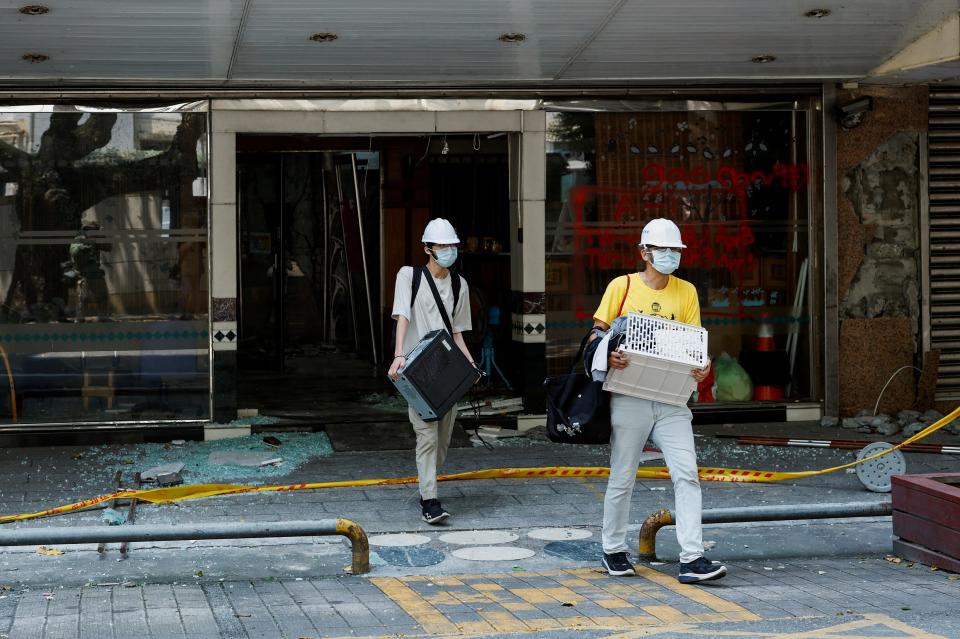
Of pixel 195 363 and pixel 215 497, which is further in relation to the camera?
pixel 195 363

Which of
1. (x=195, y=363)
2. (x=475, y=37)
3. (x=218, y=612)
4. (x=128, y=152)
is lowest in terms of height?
(x=218, y=612)

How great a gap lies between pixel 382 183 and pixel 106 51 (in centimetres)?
597

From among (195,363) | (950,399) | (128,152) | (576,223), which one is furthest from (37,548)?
(950,399)

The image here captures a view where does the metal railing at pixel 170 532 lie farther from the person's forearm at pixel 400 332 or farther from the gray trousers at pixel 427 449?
the person's forearm at pixel 400 332

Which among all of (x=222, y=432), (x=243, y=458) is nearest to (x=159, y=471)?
(x=243, y=458)

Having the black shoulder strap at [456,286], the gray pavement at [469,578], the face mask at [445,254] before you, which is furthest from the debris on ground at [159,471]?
the face mask at [445,254]

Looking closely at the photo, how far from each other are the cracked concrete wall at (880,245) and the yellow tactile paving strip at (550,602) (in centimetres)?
576

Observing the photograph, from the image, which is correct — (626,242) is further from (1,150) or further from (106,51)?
(1,150)

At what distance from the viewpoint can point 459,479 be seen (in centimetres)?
915

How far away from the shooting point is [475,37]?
368 inches

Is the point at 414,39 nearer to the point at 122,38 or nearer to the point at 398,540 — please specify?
the point at 122,38

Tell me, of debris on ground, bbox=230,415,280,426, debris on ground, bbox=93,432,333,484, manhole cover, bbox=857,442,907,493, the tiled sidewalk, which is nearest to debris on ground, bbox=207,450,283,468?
debris on ground, bbox=93,432,333,484

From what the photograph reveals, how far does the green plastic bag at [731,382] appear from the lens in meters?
11.8

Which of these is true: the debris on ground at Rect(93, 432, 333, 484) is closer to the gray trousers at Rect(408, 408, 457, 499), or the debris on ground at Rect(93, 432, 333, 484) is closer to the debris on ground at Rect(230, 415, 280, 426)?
the debris on ground at Rect(230, 415, 280, 426)
